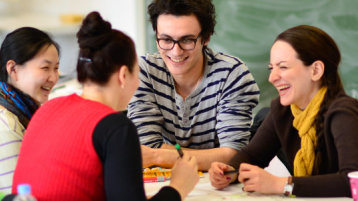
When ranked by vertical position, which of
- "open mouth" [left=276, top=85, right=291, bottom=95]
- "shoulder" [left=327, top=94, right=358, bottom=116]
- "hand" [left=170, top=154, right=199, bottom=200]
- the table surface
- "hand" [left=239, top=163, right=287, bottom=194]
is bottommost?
the table surface

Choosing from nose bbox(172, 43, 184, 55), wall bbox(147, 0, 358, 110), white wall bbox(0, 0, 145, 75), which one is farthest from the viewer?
white wall bbox(0, 0, 145, 75)

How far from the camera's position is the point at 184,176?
127 centimetres

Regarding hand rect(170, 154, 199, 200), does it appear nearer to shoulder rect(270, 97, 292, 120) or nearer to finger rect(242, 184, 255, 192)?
finger rect(242, 184, 255, 192)

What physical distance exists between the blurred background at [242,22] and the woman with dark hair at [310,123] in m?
1.24

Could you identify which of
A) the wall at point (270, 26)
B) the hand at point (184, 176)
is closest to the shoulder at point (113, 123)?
the hand at point (184, 176)

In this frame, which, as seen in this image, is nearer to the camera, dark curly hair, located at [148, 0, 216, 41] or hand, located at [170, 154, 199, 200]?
hand, located at [170, 154, 199, 200]

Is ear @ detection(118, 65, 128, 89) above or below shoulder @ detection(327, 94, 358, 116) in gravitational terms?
above

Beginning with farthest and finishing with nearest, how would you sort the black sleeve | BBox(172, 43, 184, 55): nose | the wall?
the wall
BBox(172, 43, 184, 55): nose
the black sleeve

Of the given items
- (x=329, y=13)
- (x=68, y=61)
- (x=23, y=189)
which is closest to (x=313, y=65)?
(x=23, y=189)

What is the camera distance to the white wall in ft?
10.8

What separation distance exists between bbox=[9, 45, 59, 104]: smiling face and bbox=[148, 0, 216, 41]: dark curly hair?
44 centimetres

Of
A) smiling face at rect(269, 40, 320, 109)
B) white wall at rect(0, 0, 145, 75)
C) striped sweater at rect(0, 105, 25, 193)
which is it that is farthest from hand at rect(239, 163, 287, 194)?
white wall at rect(0, 0, 145, 75)

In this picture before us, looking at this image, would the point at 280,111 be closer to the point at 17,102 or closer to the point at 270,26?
the point at 17,102

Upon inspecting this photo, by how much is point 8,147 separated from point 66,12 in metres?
2.23
